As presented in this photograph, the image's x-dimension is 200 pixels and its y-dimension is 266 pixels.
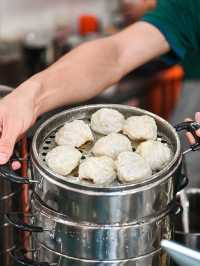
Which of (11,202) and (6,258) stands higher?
(11,202)

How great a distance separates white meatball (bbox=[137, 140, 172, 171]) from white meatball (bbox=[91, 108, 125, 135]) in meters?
0.10

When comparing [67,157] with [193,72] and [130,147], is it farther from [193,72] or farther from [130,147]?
[193,72]

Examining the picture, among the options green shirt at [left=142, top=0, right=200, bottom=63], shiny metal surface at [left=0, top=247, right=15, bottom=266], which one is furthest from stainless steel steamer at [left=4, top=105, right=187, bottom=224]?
green shirt at [left=142, top=0, right=200, bottom=63]

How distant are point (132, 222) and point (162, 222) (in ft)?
0.23

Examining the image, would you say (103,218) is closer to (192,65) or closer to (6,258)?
(6,258)

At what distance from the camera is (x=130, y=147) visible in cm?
107

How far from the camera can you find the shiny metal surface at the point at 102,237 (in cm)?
93

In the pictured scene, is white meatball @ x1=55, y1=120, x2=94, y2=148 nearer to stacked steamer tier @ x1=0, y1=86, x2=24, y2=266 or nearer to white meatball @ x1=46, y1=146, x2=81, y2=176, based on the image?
white meatball @ x1=46, y1=146, x2=81, y2=176

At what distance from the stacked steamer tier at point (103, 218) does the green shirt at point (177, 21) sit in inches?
24.3

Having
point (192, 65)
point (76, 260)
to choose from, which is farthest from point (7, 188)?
point (192, 65)

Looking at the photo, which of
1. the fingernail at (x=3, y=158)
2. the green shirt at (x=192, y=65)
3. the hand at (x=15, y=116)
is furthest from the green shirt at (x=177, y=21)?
the fingernail at (x=3, y=158)

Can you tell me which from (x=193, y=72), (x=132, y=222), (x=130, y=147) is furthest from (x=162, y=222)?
(x=193, y=72)

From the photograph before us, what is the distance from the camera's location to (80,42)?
3.03 m

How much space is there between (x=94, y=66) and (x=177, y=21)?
30 centimetres
